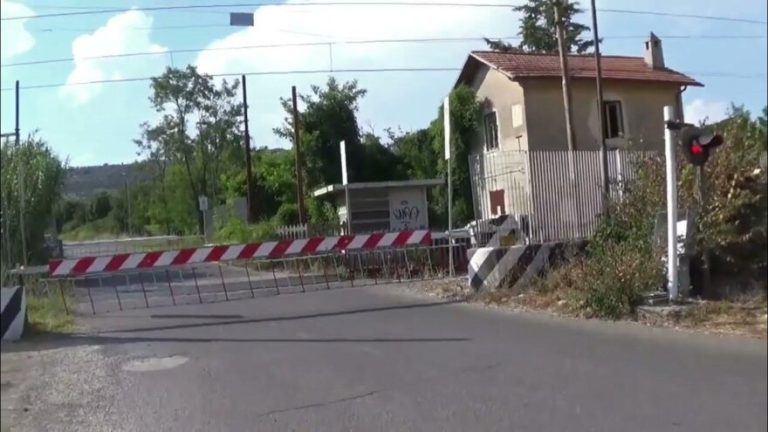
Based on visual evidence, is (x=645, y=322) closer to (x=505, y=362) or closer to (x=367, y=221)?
(x=505, y=362)

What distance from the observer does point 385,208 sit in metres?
23.9

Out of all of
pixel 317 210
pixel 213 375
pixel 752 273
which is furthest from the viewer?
pixel 317 210

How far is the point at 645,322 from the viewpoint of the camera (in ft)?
11.2

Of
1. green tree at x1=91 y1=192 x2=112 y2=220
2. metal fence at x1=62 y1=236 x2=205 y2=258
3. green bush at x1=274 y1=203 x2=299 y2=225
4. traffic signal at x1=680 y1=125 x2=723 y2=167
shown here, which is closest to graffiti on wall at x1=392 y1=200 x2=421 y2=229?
green bush at x1=274 y1=203 x2=299 y2=225

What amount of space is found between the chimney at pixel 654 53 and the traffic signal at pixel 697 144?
38cm

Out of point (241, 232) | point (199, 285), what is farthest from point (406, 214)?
point (241, 232)

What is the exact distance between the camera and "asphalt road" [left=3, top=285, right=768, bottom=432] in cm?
414

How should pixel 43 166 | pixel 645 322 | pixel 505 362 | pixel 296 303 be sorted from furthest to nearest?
pixel 296 303 < pixel 505 362 < pixel 645 322 < pixel 43 166

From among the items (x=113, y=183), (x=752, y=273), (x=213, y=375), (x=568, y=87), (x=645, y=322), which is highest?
(x=568, y=87)

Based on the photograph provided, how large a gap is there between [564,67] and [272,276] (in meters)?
14.6

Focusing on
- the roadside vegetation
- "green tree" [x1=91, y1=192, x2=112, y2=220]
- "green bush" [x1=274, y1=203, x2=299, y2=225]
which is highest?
"green bush" [x1=274, y1=203, x2=299, y2=225]

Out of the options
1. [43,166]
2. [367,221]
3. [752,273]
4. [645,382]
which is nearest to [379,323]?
[645,382]

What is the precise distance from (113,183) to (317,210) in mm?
24546

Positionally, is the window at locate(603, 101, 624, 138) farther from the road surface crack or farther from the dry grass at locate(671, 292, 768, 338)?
the road surface crack
